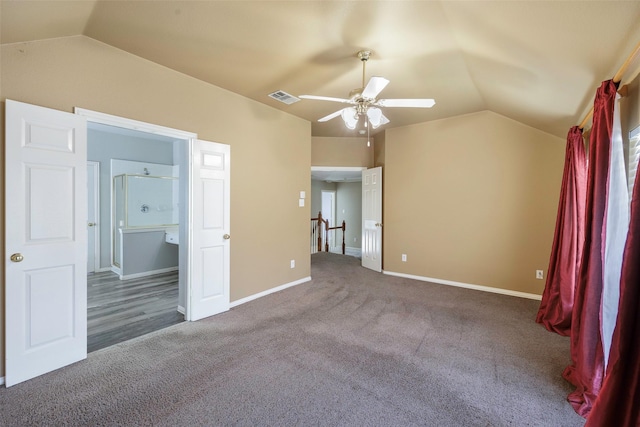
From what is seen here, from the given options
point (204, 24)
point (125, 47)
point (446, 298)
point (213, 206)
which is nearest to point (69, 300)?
point (213, 206)

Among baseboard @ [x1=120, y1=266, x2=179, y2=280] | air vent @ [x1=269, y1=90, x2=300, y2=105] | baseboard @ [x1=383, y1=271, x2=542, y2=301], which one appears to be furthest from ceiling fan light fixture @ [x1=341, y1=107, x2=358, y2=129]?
baseboard @ [x1=120, y1=266, x2=179, y2=280]

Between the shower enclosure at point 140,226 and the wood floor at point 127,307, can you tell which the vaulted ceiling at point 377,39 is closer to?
the wood floor at point 127,307

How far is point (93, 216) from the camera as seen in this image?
5.30 m

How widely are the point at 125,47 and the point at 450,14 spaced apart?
9.19ft

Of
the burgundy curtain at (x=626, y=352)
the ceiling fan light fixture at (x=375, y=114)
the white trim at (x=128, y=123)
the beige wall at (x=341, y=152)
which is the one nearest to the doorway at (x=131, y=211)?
the white trim at (x=128, y=123)

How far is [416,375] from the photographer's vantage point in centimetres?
225

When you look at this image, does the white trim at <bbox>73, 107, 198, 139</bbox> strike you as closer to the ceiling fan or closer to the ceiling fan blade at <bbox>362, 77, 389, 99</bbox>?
the ceiling fan

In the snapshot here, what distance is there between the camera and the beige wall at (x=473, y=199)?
407 cm

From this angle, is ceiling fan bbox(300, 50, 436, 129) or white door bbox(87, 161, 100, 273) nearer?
ceiling fan bbox(300, 50, 436, 129)

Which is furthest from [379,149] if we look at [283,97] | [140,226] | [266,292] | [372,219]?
[140,226]

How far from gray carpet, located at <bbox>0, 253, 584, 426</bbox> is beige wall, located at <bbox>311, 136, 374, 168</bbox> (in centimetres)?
329

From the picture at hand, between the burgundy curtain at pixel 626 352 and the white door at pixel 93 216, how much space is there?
22.2 feet

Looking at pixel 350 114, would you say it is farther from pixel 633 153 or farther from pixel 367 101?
pixel 633 153

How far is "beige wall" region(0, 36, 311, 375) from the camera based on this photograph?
2266 millimetres
